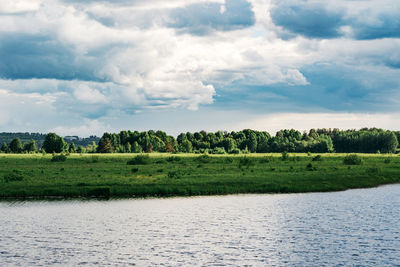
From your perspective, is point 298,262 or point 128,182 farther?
point 128,182

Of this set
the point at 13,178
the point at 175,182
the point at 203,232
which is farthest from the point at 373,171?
the point at 13,178

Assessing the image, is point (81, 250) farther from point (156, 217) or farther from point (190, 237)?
point (156, 217)

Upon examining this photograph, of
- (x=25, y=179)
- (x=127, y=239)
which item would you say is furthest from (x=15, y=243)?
(x=25, y=179)

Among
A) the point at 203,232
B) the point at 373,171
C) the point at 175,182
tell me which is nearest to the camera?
the point at 203,232

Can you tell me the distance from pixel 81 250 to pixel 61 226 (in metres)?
8.92

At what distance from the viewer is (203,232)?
1460 inches

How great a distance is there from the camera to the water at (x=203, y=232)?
2961 cm

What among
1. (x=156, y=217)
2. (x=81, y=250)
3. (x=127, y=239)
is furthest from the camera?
(x=156, y=217)

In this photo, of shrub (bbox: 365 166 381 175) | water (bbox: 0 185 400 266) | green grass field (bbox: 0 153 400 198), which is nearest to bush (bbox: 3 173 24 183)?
green grass field (bbox: 0 153 400 198)

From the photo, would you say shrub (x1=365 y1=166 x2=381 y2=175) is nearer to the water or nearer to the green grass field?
the green grass field

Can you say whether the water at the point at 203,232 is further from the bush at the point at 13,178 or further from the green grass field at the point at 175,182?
the bush at the point at 13,178

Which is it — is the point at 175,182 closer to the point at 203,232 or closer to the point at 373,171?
the point at 203,232

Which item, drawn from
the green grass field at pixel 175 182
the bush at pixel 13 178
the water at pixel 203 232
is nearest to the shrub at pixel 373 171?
the green grass field at pixel 175 182

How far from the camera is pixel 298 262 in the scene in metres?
28.7
